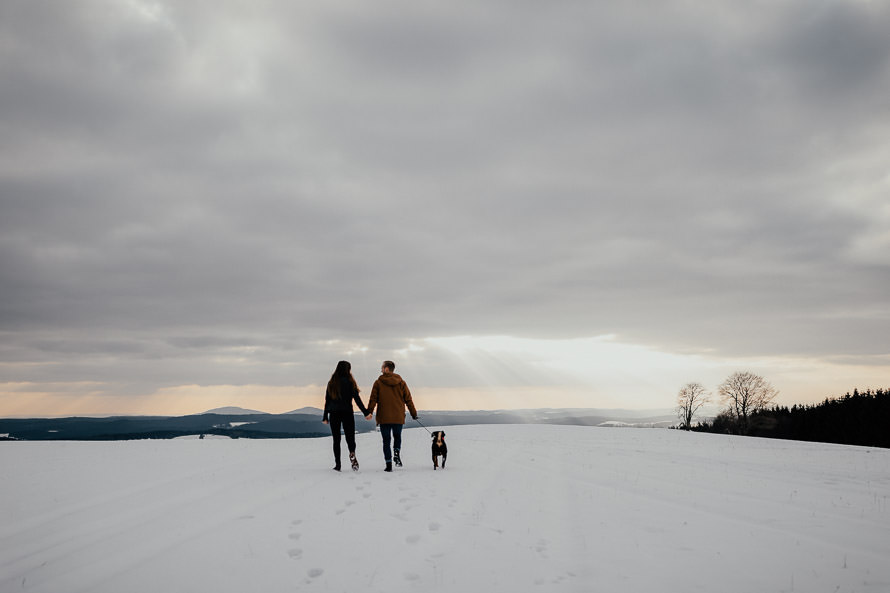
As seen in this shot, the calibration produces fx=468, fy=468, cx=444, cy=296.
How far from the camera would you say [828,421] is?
76375 millimetres

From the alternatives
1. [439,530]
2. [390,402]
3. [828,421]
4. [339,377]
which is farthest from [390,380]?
[828,421]

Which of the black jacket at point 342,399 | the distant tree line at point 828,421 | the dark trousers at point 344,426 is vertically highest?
the black jacket at point 342,399

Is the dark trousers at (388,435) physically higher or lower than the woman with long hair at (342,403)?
lower

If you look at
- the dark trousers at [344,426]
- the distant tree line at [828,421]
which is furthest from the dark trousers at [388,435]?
the distant tree line at [828,421]

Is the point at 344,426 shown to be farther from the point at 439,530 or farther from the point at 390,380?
the point at 439,530

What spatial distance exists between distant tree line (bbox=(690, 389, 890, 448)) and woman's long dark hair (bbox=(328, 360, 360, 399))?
7620cm

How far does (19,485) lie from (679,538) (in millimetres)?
13061

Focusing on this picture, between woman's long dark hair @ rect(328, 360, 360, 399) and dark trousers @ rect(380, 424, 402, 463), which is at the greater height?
woman's long dark hair @ rect(328, 360, 360, 399)

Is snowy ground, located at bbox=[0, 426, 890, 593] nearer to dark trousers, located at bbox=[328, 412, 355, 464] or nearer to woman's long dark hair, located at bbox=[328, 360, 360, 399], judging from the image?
dark trousers, located at bbox=[328, 412, 355, 464]

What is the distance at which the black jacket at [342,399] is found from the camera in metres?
12.2

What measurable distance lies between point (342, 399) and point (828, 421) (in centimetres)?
9323

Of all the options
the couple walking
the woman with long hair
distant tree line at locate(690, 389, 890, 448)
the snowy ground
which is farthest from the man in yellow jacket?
distant tree line at locate(690, 389, 890, 448)

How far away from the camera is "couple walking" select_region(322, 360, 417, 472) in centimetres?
1218

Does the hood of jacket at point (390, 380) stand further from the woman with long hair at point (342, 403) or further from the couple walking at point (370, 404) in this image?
the woman with long hair at point (342, 403)
